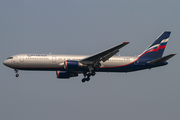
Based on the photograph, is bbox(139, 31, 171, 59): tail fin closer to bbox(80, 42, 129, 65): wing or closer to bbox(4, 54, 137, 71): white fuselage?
bbox(80, 42, 129, 65): wing

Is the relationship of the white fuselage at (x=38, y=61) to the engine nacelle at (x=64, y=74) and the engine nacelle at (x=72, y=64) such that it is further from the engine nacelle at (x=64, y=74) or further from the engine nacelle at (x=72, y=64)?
the engine nacelle at (x=64, y=74)

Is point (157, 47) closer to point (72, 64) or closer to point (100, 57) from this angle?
point (100, 57)

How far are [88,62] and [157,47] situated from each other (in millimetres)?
15124

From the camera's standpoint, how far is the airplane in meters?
44.5

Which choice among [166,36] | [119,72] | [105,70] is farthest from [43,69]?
[166,36]

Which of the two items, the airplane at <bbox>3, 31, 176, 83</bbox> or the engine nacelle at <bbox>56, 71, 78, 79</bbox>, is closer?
the airplane at <bbox>3, 31, 176, 83</bbox>

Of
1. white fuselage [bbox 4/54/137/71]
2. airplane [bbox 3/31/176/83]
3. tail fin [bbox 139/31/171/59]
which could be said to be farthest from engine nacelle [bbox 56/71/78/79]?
tail fin [bbox 139/31/171/59]

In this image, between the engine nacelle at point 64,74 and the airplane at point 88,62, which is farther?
the engine nacelle at point 64,74

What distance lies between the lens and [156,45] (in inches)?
2073

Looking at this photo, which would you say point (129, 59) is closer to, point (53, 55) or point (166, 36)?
point (166, 36)

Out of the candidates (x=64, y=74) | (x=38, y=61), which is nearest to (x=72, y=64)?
(x=38, y=61)

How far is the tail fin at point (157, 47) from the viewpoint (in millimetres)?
51756

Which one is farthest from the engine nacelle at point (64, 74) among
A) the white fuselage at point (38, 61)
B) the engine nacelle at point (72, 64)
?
the engine nacelle at point (72, 64)

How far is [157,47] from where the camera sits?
52.5 m
